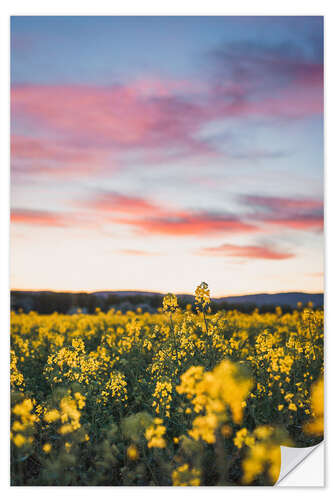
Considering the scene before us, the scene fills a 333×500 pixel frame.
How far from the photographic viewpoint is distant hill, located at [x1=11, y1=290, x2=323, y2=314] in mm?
4246

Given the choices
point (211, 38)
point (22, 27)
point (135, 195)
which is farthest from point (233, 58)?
point (22, 27)

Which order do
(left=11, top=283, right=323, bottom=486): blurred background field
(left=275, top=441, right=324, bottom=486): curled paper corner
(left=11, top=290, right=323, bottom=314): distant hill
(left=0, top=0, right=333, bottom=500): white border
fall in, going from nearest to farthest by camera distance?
(left=11, top=283, right=323, bottom=486): blurred background field < (left=275, top=441, right=324, bottom=486): curled paper corner < (left=0, top=0, right=333, bottom=500): white border < (left=11, top=290, right=323, bottom=314): distant hill

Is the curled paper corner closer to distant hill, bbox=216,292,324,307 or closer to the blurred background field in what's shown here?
the blurred background field

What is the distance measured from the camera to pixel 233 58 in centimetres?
423

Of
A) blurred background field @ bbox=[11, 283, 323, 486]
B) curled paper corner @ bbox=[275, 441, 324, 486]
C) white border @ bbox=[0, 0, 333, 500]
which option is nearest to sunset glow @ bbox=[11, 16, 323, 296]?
white border @ bbox=[0, 0, 333, 500]

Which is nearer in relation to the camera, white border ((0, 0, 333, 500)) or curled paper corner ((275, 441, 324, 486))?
curled paper corner ((275, 441, 324, 486))

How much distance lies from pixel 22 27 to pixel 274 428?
4503 mm

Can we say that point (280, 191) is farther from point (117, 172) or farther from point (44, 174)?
point (44, 174)

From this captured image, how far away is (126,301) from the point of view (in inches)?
213

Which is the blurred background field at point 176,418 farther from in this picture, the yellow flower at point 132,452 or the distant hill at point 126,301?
the distant hill at point 126,301
